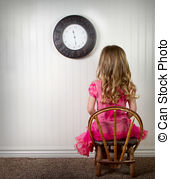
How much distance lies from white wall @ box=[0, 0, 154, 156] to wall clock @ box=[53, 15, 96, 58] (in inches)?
3.6

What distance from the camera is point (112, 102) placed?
93.7 inches

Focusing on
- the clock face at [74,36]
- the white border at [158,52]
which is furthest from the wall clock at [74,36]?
the white border at [158,52]

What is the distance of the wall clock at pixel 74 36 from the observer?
306cm

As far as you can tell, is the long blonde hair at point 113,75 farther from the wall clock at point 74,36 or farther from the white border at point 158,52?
the white border at point 158,52

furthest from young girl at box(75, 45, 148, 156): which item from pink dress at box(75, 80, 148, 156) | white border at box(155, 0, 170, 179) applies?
white border at box(155, 0, 170, 179)

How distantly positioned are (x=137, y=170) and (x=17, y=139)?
1539mm

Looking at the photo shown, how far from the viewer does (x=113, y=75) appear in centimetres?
233

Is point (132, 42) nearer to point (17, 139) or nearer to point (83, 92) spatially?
point (83, 92)

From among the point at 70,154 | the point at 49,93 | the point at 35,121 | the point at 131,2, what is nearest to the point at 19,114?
the point at 35,121

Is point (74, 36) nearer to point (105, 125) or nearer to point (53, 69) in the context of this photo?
point (53, 69)

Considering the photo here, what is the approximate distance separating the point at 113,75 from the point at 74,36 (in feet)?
3.22

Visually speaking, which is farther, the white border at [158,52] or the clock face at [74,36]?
the clock face at [74,36]

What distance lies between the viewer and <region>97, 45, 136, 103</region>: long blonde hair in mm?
2346

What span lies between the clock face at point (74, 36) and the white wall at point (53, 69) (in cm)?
18
